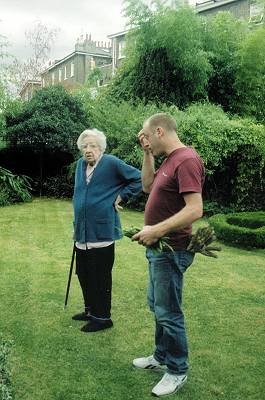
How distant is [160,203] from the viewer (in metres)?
3.39

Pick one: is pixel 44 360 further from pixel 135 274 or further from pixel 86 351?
pixel 135 274

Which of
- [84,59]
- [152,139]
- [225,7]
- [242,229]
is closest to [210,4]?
[225,7]

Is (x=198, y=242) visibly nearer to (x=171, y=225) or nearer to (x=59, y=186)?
(x=171, y=225)

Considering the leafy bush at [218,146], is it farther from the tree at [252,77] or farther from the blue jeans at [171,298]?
the blue jeans at [171,298]

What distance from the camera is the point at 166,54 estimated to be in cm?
1611

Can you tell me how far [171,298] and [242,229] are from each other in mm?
6154

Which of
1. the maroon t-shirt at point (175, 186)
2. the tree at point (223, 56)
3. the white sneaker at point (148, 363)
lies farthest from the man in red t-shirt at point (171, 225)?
the tree at point (223, 56)

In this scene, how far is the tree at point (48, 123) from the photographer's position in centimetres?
1585

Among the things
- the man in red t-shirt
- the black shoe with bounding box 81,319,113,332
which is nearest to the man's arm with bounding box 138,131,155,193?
the man in red t-shirt

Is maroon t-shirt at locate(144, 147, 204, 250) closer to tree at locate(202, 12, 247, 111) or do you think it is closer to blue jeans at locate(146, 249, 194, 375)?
blue jeans at locate(146, 249, 194, 375)

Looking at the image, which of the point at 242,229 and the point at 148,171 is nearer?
the point at 148,171

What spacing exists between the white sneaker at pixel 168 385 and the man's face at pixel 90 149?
2.03m

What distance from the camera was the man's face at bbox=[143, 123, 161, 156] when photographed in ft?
11.2

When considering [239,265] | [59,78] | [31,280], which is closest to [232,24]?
[239,265]
